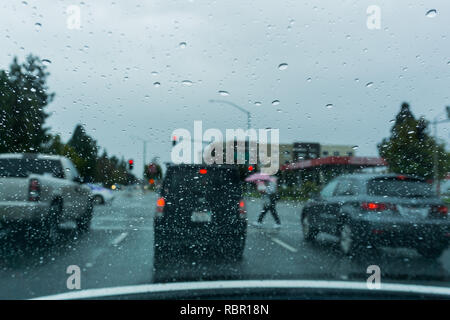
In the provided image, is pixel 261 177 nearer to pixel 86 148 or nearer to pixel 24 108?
pixel 86 148

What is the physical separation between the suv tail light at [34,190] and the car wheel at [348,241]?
4.67 meters

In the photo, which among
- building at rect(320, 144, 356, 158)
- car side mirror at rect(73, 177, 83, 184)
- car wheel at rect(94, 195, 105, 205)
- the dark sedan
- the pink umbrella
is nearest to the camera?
the dark sedan

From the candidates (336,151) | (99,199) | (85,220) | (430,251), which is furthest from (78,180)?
(430,251)

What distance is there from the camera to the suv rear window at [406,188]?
231 inches

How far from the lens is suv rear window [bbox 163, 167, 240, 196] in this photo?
21.5 feet

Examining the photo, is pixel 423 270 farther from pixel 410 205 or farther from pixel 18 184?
pixel 18 184

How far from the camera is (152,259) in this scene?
6156 millimetres

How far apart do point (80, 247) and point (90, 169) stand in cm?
173

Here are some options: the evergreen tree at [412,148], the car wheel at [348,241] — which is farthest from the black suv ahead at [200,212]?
the evergreen tree at [412,148]

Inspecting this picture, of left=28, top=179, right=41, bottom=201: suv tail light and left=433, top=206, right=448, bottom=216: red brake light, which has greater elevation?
left=28, top=179, right=41, bottom=201: suv tail light

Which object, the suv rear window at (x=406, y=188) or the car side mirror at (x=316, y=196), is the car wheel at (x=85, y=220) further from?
the suv rear window at (x=406, y=188)

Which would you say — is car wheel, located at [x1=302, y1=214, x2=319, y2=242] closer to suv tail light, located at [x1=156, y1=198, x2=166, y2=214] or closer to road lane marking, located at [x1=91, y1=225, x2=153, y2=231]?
suv tail light, located at [x1=156, y1=198, x2=166, y2=214]

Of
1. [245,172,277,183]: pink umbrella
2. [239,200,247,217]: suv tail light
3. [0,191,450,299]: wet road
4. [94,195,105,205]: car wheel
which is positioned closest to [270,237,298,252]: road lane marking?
[0,191,450,299]: wet road

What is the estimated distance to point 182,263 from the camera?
5629 millimetres
